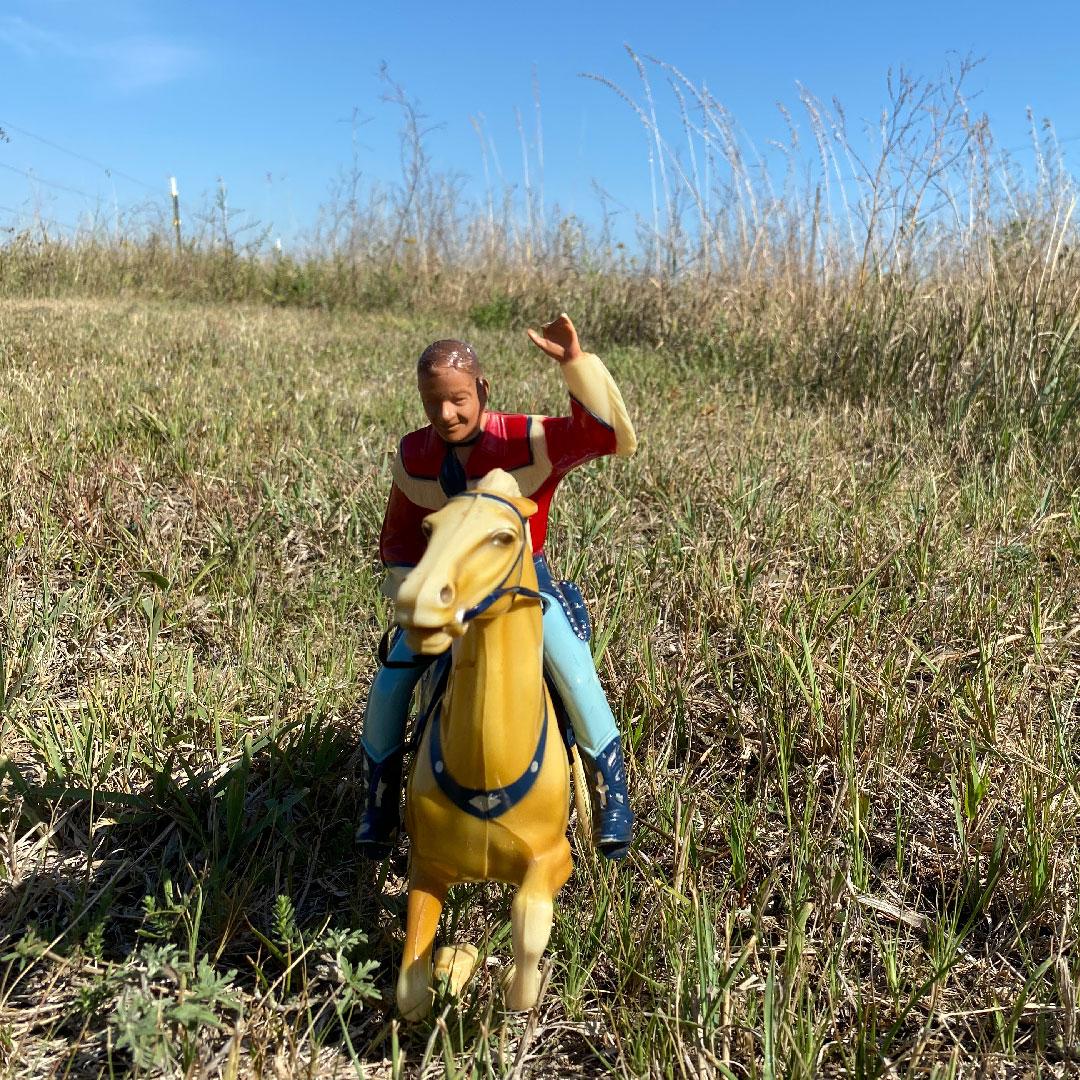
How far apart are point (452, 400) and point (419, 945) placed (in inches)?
37.2

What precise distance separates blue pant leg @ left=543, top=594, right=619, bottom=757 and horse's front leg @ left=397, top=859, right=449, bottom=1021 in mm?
388

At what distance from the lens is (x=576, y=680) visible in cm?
175

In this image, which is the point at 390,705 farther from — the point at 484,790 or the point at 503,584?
the point at 503,584

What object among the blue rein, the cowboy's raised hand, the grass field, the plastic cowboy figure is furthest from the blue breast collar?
the cowboy's raised hand

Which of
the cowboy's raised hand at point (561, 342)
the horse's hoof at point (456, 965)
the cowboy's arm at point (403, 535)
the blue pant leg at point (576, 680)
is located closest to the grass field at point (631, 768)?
the horse's hoof at point (456, 965)

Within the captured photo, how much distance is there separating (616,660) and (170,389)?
3.08 metres

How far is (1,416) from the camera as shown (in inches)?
150

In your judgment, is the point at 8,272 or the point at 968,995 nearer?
the point at 968,995

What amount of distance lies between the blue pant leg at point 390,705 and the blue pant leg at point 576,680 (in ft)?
0.88

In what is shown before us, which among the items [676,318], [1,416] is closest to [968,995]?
[1,416]

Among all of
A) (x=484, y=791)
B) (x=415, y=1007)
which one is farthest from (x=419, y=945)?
(x=484, y=791)

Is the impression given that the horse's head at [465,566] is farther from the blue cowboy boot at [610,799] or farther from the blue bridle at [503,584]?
the blue cowboy boot at [610,799]

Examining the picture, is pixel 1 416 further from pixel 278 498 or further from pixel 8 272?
pixel 8 272

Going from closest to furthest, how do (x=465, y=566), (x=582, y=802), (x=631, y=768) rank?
(x=465, y=566) < (x=582, y=802) < (x=631, y=768)
